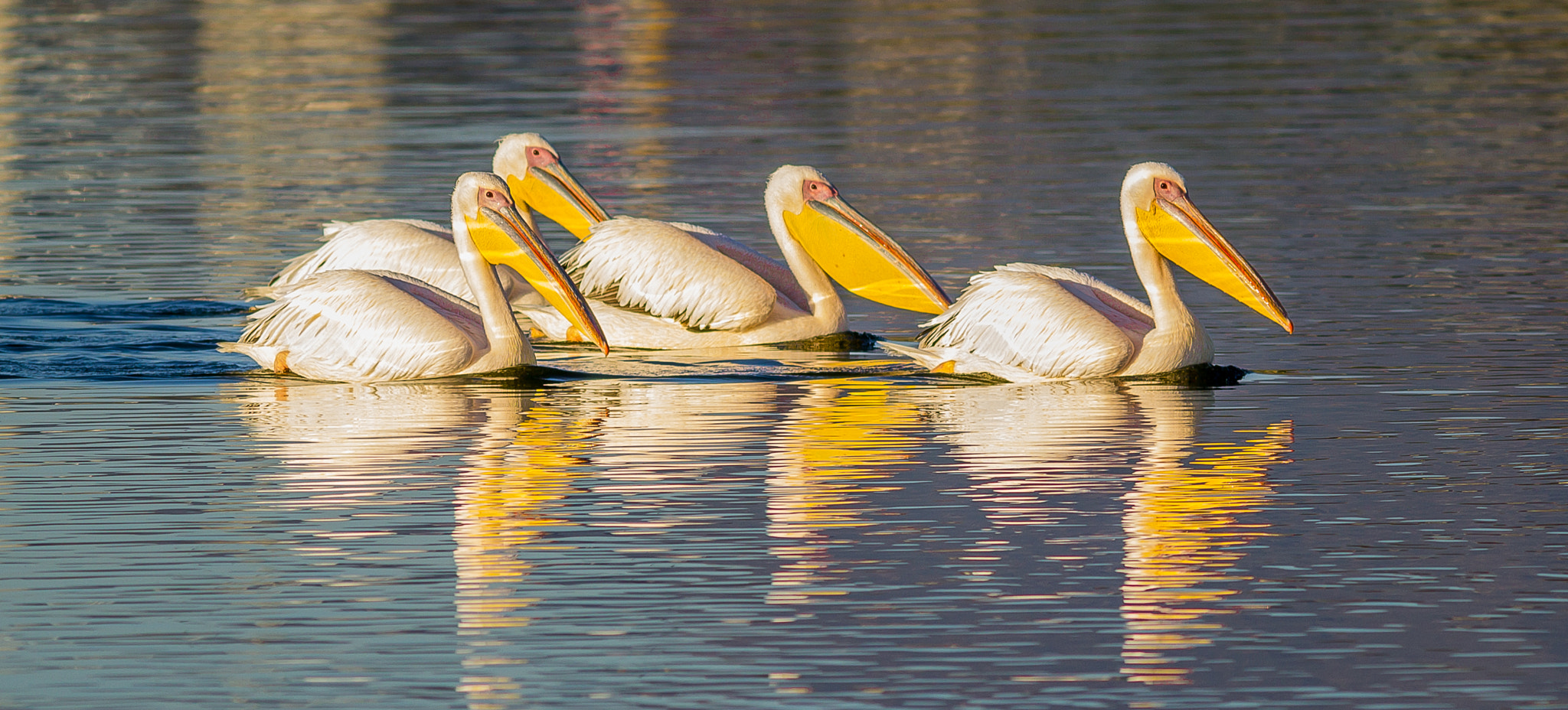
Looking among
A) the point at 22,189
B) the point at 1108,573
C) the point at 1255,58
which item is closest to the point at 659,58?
the point at 1255,58

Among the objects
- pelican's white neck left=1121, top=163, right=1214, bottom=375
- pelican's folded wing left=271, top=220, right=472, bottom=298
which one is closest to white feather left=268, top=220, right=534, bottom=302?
pelican's folded wing left=271, top=220, right=472, bottom=298

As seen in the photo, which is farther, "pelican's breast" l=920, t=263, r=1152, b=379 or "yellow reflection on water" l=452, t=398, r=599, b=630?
"pelican's breast" l=920, t=263, r=1152, b=379

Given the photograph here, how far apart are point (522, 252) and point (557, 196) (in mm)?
1947

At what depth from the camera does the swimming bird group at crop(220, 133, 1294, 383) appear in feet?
30.7

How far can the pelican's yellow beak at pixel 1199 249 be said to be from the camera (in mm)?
9492

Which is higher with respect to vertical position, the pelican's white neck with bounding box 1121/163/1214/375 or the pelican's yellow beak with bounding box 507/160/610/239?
the pelican's yellow beak with bounding box 507/160/610/239

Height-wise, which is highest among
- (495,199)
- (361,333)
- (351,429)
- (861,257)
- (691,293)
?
(495,199)

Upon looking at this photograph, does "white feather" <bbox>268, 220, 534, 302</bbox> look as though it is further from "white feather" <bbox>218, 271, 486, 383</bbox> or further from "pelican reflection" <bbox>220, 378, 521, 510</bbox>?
"pelican reflection" <bbox>220, 378, 521, 510</bbox>

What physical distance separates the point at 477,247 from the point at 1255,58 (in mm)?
17351

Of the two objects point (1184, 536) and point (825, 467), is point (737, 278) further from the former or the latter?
point (1184, 536)

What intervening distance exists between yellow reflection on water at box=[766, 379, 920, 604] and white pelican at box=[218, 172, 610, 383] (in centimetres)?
119

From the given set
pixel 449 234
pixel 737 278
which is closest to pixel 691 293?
pixel 737 278

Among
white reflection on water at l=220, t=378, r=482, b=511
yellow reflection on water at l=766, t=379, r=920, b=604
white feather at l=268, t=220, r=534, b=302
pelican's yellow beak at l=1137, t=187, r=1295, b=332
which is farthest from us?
white feather at l=268, t=220, r=534, b=302

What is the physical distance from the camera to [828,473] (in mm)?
7426
